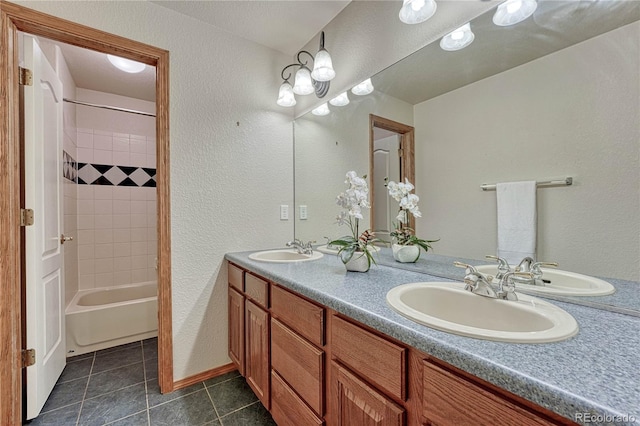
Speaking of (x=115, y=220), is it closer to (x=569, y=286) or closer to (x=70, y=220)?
(x=70, y=220)

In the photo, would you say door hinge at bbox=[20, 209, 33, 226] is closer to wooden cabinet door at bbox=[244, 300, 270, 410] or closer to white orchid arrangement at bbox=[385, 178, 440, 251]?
wooden cabinet door at bbox=[244, 300, 270, 410]

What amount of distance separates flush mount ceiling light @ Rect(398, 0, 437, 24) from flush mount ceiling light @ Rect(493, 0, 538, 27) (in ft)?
0.94

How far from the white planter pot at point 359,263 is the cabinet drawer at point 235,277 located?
73 centimetres

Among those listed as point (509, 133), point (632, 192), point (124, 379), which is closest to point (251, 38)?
point (509, 133)

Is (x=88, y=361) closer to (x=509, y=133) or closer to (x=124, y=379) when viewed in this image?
(x=124, y=379)

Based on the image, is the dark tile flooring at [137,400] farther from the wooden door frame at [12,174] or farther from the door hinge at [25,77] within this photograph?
the door hinge at [25,77]

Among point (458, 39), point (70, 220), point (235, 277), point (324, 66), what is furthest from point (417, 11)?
point (70, 220)

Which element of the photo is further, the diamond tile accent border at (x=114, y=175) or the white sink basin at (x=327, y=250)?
the diamond tile accent border at (x=114, y=175)

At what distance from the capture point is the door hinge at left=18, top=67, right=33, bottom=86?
141cm

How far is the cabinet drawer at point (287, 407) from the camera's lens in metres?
1.05

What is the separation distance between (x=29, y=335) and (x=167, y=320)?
0.64 meters

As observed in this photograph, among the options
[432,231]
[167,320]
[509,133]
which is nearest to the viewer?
[509,133]

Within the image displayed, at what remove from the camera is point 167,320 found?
1693 millimetres

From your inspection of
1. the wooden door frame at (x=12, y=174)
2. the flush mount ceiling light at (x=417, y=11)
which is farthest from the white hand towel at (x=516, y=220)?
the wooden door frame at (x=12, y=174)
